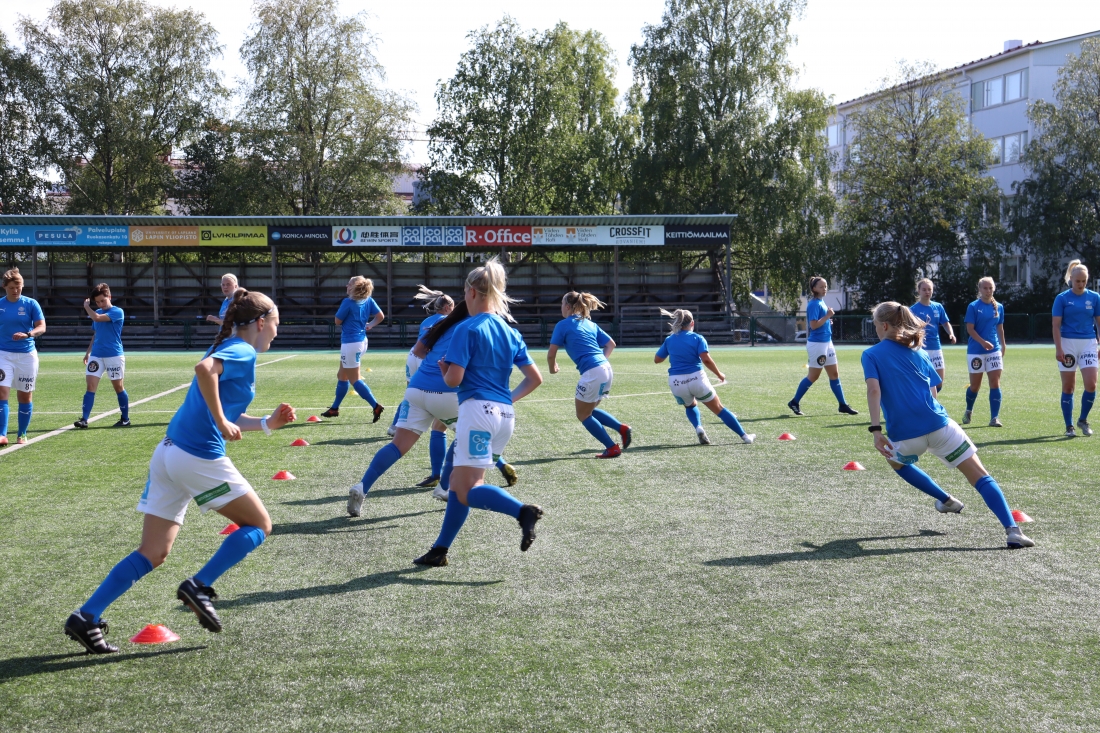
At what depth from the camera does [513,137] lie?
51.4 meters

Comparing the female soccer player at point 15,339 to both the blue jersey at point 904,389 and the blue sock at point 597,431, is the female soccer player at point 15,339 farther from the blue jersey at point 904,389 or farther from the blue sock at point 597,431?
the blue jersey at point 904,389

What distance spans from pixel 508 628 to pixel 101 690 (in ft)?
5.88

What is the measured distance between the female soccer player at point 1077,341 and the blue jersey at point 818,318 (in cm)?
327

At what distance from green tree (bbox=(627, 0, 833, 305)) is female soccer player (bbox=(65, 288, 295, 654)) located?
43413 mm

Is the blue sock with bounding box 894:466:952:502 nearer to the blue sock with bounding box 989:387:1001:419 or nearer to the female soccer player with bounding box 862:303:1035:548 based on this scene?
the female soccer player with bounding box 862:303:1035:548

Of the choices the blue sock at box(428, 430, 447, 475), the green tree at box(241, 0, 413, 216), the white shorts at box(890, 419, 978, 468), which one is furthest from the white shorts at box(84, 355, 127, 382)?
the green tree at box(241, 0, 413, 216)

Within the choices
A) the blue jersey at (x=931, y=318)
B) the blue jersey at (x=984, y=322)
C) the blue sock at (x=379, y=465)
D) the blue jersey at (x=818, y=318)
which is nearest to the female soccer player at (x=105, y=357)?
the blue sock at (x=379, y=465)

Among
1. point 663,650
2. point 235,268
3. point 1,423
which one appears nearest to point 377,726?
point 663,650

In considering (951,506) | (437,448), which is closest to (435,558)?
(437,448)

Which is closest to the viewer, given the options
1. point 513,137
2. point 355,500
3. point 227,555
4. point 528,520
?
point 227,555

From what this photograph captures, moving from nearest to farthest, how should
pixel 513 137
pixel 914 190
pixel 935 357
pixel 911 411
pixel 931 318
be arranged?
pixel 911 411, pixel 931 318, pixel 935 357, pixel 914 190, pixel 513 137

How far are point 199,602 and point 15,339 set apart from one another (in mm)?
8004

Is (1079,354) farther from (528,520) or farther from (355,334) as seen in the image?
(355,334)

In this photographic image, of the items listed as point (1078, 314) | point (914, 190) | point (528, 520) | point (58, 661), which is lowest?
point (58, 661)
